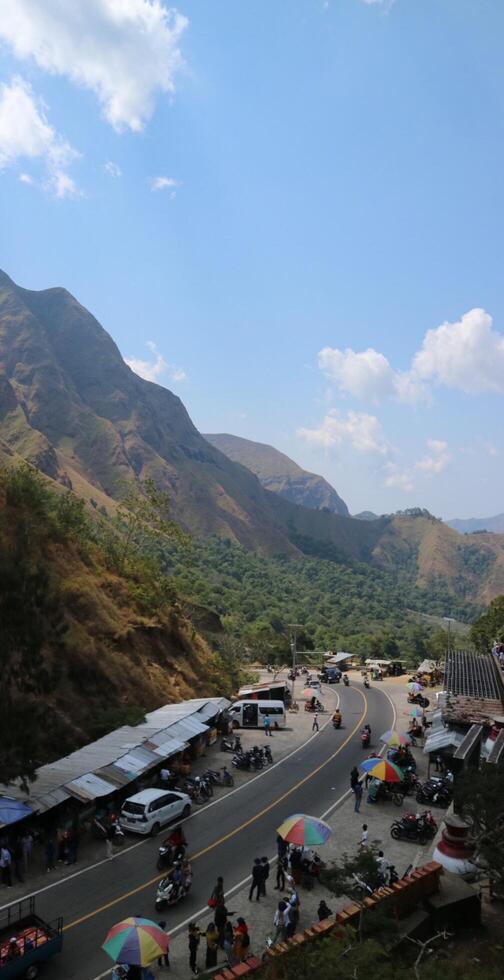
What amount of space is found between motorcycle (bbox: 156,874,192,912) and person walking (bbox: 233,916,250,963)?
2.56 m

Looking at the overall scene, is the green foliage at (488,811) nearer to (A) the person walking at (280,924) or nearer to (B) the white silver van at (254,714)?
(A) the person walking at (280,924)

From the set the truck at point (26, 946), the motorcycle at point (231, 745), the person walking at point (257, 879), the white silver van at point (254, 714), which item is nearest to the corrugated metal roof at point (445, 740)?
the motorcycle at point (231, 745)

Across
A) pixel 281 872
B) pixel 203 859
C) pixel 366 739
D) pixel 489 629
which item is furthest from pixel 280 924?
pixel 489 629

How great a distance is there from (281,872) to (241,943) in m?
3.77

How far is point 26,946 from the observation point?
11.6 m

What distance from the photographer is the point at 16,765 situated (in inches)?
569

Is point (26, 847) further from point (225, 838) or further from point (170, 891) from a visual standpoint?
point (225, 838)

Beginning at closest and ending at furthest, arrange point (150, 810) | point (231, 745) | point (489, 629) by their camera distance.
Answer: point (150, 810)
point (231, 745)
point (489, 629)

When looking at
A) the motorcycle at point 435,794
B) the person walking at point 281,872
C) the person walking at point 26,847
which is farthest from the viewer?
the motorcycle at point 435,794

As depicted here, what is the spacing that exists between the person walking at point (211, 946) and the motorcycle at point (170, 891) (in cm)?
211

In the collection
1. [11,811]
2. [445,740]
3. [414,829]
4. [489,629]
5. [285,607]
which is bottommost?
[285,607]

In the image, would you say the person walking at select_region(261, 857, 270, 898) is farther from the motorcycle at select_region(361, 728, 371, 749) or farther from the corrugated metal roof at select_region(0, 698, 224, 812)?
the motorcycle at select_region(361, 728, 371, 749)

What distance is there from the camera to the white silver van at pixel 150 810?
18750 millimetres

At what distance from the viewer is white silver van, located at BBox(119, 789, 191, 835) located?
18750 millimetres
